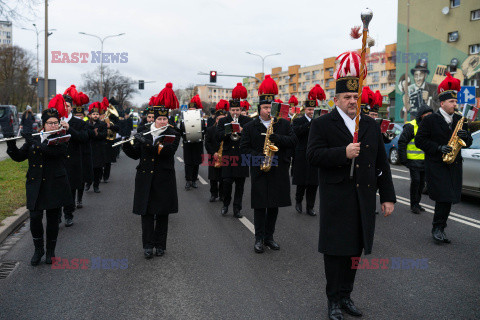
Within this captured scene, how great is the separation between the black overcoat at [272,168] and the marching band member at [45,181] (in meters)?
→ 2.46

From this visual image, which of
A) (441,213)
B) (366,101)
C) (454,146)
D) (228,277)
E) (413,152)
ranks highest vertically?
(366,101)

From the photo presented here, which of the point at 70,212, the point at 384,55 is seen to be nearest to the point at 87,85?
the point at 384,55

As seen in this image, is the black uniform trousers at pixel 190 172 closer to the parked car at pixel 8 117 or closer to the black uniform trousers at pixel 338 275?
the black uniform trousers at pixel 338 275

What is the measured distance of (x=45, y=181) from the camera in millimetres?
5508

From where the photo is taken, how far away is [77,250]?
A: 241 inches

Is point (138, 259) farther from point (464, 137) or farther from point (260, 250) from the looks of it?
point (464, 137)

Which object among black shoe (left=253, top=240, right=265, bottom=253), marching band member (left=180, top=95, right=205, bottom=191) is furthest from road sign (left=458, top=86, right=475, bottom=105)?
black shoe (left=253, top=240, right=265, bottom=253)

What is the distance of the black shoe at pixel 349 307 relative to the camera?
4016 mm

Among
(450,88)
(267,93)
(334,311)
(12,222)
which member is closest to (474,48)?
(450,88)

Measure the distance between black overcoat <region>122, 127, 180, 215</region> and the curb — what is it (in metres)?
2.42

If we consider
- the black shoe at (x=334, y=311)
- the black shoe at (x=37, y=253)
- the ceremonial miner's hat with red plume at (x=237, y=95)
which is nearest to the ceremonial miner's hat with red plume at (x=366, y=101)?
the ceremonial miner's hat with red plume at (x=237, y=95)

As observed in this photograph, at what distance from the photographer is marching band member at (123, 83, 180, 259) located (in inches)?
225

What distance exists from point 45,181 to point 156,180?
4.46 ft

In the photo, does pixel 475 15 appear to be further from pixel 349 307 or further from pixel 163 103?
pixel 349 307
